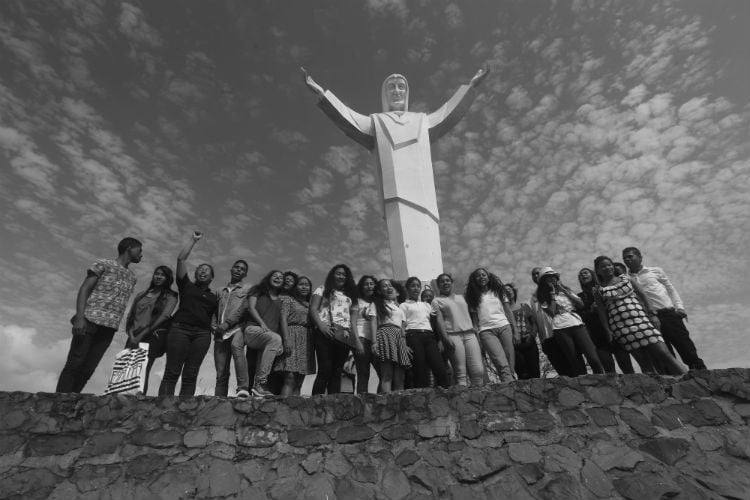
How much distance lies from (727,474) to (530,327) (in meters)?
2.16

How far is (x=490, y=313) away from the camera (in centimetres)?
462

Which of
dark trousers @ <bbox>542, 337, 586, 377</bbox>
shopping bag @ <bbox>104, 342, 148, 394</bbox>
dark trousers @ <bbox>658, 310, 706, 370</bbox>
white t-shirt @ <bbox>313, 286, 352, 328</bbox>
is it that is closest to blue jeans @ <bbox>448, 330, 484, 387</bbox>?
dark trousers @ <bbox>542, 337, 586, 377</bbox>

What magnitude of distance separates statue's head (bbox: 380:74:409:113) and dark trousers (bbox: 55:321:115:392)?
779 cm

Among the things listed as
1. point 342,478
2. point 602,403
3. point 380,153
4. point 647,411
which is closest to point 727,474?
point 647,411

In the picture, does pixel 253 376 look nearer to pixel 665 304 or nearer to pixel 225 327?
pixel 225 327

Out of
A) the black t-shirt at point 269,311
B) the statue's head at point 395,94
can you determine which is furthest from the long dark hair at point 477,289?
the statue's head at point 395,94

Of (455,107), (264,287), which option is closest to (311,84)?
(455,107)

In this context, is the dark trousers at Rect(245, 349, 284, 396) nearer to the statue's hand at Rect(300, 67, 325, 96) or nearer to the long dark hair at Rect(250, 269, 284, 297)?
A: the long dark hair at Rect(250, 269, 284, 297)

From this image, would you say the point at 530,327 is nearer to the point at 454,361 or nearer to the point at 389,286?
the point at 454,361

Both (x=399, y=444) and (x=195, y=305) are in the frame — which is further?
(x=195, y=305)

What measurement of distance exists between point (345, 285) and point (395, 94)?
6.61m

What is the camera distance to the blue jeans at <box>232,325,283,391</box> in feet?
13.0

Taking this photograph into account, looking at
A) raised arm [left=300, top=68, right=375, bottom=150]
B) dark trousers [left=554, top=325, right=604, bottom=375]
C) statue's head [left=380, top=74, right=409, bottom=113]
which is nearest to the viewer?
dark trousers [left=554, top=325, right=604, bottom=375]

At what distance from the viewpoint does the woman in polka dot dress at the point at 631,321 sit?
4.16 m
